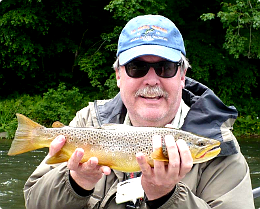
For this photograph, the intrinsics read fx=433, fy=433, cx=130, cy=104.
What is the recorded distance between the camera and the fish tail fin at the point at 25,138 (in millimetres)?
3025

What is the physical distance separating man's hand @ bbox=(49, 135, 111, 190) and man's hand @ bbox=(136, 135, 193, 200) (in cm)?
28

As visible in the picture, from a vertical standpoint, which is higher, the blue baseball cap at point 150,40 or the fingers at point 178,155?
the blue baseball cap at point 150,40

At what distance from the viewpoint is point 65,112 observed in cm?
1680

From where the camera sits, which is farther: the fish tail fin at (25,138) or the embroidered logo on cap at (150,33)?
the embroidered logo on cap at (150,33)

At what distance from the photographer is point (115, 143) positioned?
292 cm

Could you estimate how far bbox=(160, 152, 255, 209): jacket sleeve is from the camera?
116 inches

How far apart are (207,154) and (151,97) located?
651mm

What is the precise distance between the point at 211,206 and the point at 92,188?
2.75 feet

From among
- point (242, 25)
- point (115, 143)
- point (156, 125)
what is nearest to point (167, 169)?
point (115, 143)

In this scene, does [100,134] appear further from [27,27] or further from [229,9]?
[27,27]

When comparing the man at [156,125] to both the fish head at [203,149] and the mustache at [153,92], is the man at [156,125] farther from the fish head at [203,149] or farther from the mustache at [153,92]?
the fish head at [203,149]

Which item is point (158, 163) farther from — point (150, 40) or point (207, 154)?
point (150, 40)

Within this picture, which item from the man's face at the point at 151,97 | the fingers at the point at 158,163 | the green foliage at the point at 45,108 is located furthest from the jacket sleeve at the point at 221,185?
the green foliage at the point at 45,108

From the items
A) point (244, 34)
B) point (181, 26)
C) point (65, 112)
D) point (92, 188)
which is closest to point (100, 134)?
point (92, 188)
